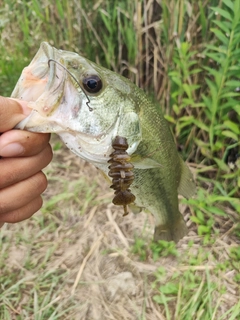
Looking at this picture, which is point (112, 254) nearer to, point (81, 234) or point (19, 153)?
point (81, 234)

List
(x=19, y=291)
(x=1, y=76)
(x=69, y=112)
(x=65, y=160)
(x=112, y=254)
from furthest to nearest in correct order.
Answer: (x=1, y=76) < (x=65, y=160) < (x=112, y=254) < (x=19, y=291) < (x=69, y=112)

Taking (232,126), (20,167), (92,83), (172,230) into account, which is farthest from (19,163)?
(232,126)

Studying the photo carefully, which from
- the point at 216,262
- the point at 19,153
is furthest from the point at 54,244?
the point at 19,153

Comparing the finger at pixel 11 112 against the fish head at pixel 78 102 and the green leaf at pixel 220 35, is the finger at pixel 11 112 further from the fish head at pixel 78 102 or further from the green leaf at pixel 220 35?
the green leaf at pixel 220 35

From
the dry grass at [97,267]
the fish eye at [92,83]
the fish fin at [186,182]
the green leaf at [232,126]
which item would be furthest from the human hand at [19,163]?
the green leaf at [232,126]

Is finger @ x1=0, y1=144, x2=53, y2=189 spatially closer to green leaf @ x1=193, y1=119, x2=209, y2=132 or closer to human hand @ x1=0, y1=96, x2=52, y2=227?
human hand @ x1=0, y1=96, x2=52, y2=227

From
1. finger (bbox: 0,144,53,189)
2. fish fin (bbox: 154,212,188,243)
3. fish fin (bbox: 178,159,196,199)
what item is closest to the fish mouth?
finger (bbox: 0,144,53,189)

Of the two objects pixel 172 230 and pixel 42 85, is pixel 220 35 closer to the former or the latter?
pixel 172 230
